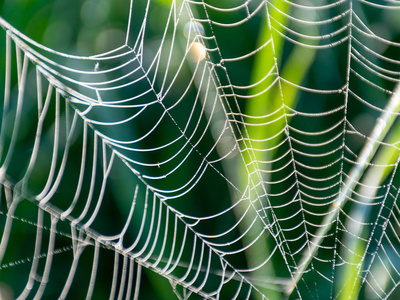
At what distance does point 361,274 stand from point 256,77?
56 cm

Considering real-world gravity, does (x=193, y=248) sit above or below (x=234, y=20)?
below

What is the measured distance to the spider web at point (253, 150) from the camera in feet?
3.15

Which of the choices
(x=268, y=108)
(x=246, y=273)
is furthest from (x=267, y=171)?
(x=246, y=273)

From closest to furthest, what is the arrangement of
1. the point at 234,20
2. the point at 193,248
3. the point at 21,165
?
the point at 21,165 → the point at 193,248 → the point at 234,20

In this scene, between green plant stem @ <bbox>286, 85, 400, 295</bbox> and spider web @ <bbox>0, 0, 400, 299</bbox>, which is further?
green plant stem @ <bbox>286, 85, 400, 295</bbox>

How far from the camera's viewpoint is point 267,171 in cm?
104

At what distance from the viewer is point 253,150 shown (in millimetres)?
1044

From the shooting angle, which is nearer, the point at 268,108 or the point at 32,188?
the point at 32,188

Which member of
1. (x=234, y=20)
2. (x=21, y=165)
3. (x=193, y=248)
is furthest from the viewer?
(x=234, y=20)

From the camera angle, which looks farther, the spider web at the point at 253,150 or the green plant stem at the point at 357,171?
the green plant stem at the point at 357,171

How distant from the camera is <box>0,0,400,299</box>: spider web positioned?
961 millimetres

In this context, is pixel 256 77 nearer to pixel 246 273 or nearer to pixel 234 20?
pixel 234 20

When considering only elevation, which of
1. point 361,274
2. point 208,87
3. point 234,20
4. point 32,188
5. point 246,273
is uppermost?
point 234,20

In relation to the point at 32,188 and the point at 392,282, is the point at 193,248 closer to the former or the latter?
the point at 32,188
